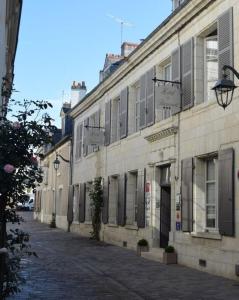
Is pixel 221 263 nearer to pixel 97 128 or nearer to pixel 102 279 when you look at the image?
pixel 102 279

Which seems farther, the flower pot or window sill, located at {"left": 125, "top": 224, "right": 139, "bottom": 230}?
window sill, located at {"left": 125, "top": 224, "right": 139, "bottom": 230}

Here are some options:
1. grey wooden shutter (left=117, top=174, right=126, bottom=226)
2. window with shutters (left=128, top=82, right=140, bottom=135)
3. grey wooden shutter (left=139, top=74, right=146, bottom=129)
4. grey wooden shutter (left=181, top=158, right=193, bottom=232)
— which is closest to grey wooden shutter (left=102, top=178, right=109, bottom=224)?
grey wooden shutter (left=117, top=174, right=126, bottom=226)

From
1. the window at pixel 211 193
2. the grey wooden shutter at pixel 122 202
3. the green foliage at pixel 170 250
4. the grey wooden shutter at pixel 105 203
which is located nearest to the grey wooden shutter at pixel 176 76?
the window at pixel 211 193

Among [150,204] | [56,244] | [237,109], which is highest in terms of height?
[237,109]

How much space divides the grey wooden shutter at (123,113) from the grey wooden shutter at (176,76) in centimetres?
458

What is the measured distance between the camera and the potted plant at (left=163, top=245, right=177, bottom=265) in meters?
14.2

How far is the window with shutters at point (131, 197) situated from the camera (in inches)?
743

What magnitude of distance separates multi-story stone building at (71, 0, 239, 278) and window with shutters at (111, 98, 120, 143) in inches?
5.8

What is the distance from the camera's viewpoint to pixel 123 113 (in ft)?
65.3

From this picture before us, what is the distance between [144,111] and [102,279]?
293 inches

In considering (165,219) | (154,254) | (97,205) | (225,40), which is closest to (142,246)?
(165,219)

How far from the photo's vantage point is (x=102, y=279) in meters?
11.3

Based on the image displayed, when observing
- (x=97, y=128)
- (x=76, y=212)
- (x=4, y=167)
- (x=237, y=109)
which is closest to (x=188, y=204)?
(x=237, y=109)

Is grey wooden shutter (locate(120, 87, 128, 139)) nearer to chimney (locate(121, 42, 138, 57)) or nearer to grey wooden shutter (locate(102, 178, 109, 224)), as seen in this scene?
grey wooden shutter (locate(102, 178, 109, 224))
